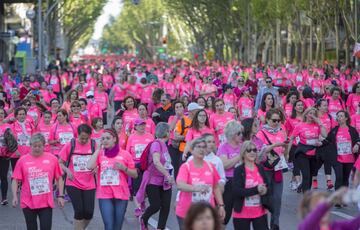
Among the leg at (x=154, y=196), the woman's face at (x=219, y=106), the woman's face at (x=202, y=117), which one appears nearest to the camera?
the leg at (x=154, y=196)

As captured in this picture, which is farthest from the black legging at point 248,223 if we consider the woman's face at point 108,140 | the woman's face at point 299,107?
the woman's face at point 299,107

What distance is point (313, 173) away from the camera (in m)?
15.3

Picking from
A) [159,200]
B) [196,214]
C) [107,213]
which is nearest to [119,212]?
[107,213]

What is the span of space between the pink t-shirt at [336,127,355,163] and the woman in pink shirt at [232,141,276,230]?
5055mm

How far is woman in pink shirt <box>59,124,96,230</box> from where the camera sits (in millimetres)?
11016

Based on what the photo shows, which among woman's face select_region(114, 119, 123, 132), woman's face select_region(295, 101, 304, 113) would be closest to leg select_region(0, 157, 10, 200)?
woman's face select_region(114, 119, 123, 132)

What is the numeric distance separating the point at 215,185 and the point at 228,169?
1273mm

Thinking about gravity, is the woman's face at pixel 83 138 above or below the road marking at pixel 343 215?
above

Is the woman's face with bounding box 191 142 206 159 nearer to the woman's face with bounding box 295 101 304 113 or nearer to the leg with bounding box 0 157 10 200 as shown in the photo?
the leg with bounding box 0 157 10 200

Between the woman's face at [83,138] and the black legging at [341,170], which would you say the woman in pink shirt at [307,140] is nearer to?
the black legging at [341,170]

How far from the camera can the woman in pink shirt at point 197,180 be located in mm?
9086

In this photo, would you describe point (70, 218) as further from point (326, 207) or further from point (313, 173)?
point (326, 207)

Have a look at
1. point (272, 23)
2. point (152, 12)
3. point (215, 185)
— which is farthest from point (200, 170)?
point (152, 12)

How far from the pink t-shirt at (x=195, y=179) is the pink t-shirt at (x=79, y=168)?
203cm
